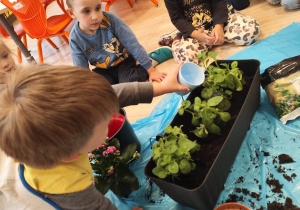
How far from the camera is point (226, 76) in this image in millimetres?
950

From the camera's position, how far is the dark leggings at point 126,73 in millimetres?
1539

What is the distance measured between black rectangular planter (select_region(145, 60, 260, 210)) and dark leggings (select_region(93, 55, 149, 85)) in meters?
0.59

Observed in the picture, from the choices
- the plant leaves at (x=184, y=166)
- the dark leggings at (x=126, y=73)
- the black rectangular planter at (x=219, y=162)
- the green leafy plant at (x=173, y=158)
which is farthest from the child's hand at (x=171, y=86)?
the dark leggings at (x=126, y=73)

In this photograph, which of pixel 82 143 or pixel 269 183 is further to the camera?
pixel 269 183

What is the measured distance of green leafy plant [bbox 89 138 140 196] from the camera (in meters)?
0.94

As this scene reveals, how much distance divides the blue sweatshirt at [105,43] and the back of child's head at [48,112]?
3.10ft

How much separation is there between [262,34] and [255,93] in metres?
Answer: 0.87

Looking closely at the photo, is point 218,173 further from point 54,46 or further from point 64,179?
point 54,46

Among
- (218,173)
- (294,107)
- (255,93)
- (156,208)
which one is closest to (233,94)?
(255,93)

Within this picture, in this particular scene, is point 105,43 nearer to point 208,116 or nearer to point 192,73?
point 192,73

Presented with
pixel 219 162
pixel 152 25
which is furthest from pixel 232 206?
pixel 152 25

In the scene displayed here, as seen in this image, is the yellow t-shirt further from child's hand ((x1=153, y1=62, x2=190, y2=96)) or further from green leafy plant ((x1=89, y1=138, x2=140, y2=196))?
child's hand ((x1=153, y1=62, x2=190, y2=96))

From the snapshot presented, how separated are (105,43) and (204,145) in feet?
3.14

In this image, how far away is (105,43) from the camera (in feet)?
4.93
